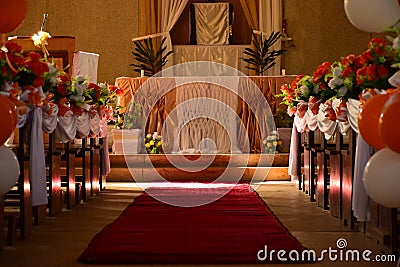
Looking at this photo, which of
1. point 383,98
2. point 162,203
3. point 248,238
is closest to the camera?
point 383,98

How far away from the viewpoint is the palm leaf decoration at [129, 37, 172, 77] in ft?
45.6

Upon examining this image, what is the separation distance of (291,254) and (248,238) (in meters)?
0.67

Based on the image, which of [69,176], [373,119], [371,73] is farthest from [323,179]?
[373,119]

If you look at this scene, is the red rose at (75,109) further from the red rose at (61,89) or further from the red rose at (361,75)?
the red rose at (361,75)

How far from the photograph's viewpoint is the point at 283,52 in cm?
1409

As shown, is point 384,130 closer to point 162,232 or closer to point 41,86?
point 162,232

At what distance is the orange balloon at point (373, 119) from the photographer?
14.5ft

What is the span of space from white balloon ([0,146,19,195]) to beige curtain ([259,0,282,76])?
10596mm

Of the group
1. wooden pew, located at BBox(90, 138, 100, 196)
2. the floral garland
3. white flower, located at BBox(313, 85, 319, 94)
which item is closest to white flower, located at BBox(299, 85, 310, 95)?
the floral garland

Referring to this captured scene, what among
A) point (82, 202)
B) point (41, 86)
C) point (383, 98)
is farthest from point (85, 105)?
point (383, 98)

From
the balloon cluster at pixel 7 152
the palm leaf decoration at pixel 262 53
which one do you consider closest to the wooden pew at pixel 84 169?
the balloon cluster at pixel 7 152

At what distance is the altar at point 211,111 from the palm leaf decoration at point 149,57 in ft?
3.99

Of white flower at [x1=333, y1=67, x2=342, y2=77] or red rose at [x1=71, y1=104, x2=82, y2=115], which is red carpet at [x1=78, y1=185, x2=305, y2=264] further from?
white flower at [x1=333, y1=67, x2=342, y2=77]

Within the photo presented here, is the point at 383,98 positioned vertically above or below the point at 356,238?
above
